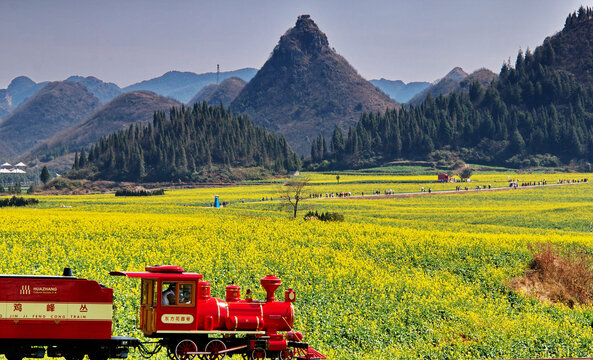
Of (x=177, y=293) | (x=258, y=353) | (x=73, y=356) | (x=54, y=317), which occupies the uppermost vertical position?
(x=177, y=293)

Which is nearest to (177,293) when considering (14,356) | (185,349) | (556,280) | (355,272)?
(185,349)

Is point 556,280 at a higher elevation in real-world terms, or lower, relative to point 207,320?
lower

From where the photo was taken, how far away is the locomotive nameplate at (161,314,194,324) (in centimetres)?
1568

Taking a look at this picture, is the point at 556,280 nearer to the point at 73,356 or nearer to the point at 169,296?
the point at 169,296

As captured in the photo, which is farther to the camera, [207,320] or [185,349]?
[207,320]

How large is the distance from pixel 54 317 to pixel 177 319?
9.05ft

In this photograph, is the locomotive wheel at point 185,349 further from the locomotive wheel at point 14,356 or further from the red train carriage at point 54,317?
the locomotive wheel at point 14,356

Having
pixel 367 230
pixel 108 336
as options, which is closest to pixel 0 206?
pixel 367 230

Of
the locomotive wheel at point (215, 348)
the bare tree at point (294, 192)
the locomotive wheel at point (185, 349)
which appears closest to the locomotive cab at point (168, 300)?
the locomotive wheel at point (185, 349)

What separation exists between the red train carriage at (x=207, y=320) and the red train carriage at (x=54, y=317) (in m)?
0.88

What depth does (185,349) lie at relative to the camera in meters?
16.0

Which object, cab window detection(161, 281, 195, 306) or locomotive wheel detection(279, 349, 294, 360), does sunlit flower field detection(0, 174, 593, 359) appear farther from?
locomotive wheel detection(279, 349, 294, 360)

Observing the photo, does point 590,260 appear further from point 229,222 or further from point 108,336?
point 108,336

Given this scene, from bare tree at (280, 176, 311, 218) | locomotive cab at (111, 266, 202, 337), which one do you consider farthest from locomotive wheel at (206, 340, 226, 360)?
bare tree at (280, 176, 311, 218)
